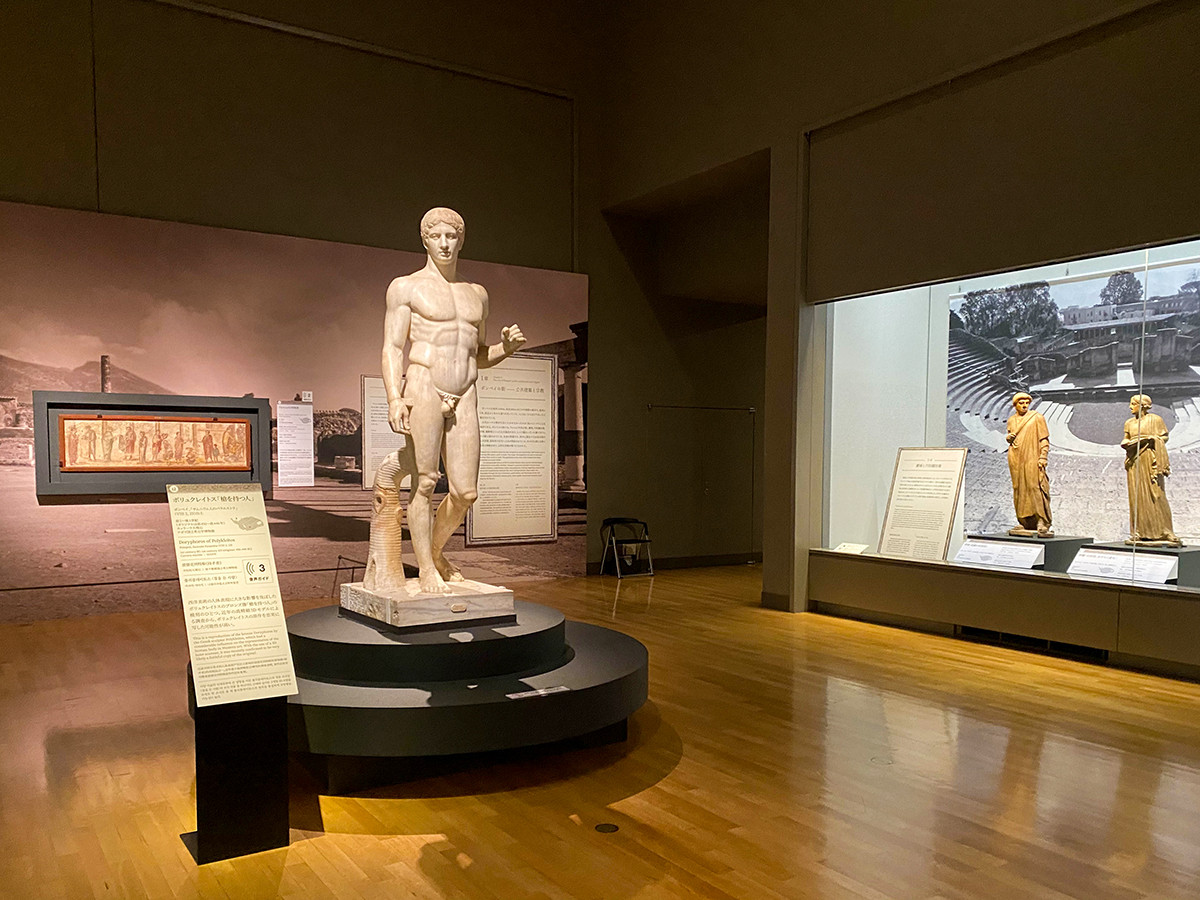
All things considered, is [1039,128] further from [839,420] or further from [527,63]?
[527,63]

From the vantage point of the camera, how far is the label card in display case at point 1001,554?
6957mm

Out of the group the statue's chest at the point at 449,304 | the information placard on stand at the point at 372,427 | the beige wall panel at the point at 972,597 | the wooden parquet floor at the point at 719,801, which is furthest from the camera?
the information placard on stand at the point at 372,427

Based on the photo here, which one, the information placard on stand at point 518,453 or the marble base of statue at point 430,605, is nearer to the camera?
the marble base of statue at point 430,605

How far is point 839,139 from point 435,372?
4.99m

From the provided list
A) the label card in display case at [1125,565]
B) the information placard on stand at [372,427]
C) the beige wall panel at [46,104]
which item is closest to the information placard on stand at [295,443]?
the information placard on stand at [372,427]

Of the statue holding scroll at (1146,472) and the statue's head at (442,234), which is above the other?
the statue's head at (442,234)

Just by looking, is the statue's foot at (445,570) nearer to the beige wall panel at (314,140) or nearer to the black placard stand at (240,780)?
the black placard stand at (240,780)

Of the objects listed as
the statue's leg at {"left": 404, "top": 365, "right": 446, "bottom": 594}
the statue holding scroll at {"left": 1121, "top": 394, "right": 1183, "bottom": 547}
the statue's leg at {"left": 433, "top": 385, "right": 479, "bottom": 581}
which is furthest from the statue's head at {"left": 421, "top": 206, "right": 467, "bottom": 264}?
the statue holding scroll at {"left": 1121, "top": 394, "right": 1183, "bottom": 547}

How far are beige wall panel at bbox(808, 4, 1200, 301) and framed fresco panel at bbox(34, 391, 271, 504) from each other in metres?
5.70

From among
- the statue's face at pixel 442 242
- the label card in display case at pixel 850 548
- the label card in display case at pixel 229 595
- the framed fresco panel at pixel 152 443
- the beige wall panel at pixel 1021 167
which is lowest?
the label card in display case at pixel 850 548

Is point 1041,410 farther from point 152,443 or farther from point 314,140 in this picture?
point 152,443

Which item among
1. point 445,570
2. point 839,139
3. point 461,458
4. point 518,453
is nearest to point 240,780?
point 445,570

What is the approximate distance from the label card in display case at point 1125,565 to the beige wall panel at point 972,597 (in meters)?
0.20

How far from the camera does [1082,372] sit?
7.16m
